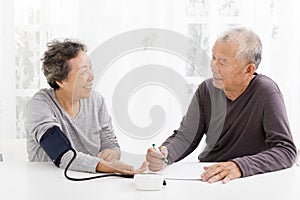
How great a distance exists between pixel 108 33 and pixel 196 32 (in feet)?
1.79

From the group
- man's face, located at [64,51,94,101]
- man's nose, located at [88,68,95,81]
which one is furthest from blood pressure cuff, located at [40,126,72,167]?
man's nose, located at [88,68,95,81]

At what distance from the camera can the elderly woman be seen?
1.92 metres

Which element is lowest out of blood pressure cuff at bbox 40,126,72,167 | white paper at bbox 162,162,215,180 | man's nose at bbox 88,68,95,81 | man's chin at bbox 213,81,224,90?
white paper at bbox 162,162,215,180

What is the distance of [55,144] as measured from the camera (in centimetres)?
182

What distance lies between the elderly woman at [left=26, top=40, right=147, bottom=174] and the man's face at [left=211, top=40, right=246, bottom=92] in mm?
421

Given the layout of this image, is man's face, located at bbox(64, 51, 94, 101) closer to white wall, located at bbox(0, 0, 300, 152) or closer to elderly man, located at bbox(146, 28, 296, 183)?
elderly man, located at bbox(146, 28, 296, 183)

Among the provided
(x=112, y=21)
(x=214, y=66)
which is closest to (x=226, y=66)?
(x=214, y=66)

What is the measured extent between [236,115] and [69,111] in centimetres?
61

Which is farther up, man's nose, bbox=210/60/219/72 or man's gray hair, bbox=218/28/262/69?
man's gray hair, bbox=218/28/262/69

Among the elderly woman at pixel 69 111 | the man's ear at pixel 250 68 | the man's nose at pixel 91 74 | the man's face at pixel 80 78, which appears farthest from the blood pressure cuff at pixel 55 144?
the man's ear at pixel 250 68

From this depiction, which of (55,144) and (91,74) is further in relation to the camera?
(55,144)

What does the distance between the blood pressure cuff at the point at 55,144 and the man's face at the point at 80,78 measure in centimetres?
14

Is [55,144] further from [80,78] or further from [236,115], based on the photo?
[236,115]

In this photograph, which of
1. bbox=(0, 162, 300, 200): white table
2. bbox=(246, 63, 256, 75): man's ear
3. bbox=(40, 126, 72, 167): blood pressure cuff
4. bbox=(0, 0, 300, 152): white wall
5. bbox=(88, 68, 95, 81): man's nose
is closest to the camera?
bbox=(0, 162, 300, 200): white table
